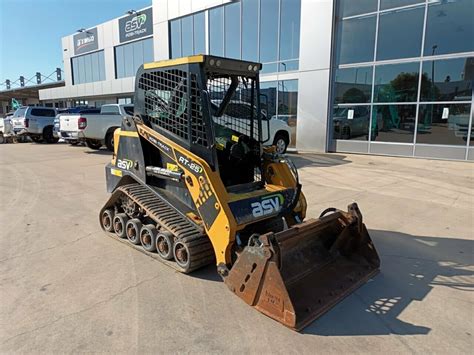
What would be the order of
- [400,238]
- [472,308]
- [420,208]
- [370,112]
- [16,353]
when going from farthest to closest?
1. [370,112]
2. [420,208]
3. [400,238]
4. [472,308]
5. [16,353]

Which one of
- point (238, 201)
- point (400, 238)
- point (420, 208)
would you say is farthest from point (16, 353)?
point (420, 208)

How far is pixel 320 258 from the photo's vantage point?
12.9 ft

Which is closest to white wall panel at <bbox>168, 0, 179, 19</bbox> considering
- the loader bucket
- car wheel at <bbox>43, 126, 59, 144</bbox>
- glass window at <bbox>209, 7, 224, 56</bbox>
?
glass window at <bbox>209, 7, 224, 56</bbox>

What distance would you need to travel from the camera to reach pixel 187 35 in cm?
2069

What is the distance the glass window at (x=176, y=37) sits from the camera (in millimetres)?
21328

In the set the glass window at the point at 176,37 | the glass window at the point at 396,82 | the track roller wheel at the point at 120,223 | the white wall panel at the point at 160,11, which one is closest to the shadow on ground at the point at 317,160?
the glass window at the point at 396,82

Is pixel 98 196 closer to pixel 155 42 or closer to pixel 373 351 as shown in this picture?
pixel 373 351

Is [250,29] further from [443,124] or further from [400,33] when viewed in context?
[443,124]

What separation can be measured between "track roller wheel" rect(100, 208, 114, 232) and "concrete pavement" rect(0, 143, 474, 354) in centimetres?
17

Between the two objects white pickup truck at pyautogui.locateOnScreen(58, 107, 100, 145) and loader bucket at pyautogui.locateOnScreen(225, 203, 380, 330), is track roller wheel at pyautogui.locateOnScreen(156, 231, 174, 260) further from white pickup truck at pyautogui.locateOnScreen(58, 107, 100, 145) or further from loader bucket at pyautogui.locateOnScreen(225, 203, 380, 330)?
white pickup truck at pyautogui.locateOnScreen(58, 107, 100, 145)

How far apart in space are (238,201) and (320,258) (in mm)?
1139

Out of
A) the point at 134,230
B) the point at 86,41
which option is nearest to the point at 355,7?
the point at 134,230

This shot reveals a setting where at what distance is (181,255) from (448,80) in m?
12.8

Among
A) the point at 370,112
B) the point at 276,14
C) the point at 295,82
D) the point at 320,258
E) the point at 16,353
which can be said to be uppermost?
the point at 276,14
